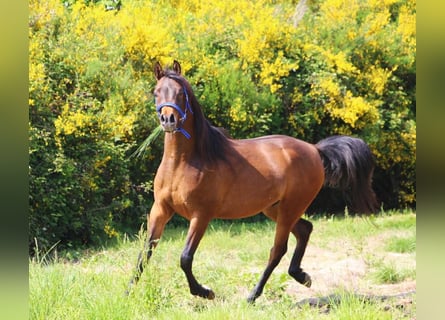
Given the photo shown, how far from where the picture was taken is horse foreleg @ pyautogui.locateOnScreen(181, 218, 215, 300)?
4.21 m

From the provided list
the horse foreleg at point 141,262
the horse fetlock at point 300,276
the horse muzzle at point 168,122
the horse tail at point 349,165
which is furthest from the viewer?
the horse tail at point 349,165

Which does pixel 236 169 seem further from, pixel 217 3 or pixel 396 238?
pixel 217 3

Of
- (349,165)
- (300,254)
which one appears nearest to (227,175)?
(300,254)

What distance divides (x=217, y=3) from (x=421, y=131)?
356 inches

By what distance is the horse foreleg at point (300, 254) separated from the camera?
4918 millimetres

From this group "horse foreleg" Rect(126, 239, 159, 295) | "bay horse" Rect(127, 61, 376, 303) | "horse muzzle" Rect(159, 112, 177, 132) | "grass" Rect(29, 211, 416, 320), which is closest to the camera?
"grass" Rect(29, 211, 416, 320)

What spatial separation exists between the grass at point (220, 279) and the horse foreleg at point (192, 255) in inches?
4.6

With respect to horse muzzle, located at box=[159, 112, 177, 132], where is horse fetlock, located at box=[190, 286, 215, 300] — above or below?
below

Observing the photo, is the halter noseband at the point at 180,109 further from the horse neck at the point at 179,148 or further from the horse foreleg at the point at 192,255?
the horse foreleg at the point at 192,255

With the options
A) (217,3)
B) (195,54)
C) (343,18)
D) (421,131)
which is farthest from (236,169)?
(343,18)

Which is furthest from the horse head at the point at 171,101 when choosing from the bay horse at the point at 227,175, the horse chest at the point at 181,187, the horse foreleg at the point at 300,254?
the horse foreleg at the point at 300,254

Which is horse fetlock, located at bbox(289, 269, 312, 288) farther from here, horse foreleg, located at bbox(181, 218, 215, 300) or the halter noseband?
the halter noseband

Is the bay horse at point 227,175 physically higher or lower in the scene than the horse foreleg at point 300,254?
higher

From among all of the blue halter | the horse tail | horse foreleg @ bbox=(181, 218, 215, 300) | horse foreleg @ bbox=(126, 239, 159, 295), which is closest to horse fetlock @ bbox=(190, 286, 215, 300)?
horse foreleg @ bbox=(181, 218, 215, 300)
